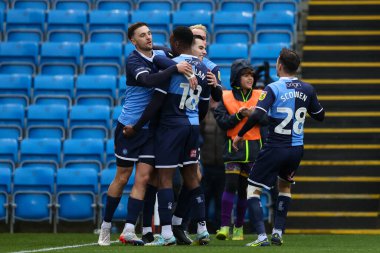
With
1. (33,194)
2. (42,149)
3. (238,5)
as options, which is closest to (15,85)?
(42,149)

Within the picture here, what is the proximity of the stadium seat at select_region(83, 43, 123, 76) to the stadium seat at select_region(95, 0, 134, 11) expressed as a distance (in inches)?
62.1

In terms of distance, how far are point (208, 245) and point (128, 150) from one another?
43.8 inches

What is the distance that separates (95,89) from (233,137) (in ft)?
16.0

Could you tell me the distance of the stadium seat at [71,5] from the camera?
1788 cm

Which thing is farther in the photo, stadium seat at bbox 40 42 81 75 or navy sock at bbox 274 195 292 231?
stadium seat at bbox 40 42 81 75

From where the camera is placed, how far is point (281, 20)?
54.8 ft

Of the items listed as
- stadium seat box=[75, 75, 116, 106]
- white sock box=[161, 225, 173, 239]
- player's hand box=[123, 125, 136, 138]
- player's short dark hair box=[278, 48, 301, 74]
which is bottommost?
white sock box=[161, 225, 173, 239]

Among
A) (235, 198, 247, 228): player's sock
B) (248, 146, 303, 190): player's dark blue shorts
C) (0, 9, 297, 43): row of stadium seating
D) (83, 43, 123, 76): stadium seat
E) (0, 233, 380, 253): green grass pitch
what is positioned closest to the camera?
(0, 233, 380, 253): green grass pitch

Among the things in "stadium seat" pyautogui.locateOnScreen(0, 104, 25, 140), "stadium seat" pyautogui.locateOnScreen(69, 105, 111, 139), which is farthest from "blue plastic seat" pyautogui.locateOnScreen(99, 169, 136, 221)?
"stadium seat" pyautogui.locateOnScreen(0, 104, 25, 140)

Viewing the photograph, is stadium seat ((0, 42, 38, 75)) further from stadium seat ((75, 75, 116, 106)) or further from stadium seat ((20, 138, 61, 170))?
stadium seat ((20, 138, 61, 170))

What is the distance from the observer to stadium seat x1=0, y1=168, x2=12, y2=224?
1398 centimetres

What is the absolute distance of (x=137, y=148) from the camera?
9.64 m

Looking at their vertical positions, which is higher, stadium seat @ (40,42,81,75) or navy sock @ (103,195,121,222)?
stadium seat @ (40,42,81,75)

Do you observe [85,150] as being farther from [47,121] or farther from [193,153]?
[193,153]
